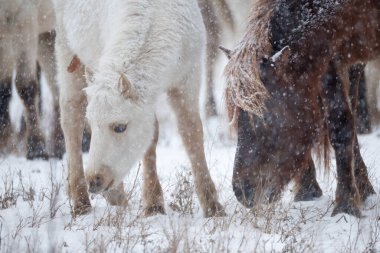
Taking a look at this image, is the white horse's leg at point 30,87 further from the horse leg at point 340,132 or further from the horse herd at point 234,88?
the horse leg at point 340,132

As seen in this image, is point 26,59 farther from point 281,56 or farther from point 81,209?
point 281,56

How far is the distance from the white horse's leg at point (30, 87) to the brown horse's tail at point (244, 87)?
13.6 feet

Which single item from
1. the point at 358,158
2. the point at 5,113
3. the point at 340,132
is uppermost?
the point at 5,113

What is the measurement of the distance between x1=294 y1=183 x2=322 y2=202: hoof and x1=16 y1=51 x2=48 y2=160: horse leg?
3.72m

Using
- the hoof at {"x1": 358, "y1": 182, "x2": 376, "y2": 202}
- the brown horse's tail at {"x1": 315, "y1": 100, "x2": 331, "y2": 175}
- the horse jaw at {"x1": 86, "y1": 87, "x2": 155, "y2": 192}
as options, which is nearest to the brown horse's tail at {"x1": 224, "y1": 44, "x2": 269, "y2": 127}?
the horse jaw at {"x1": 86, "y1": 87, "x2": 155, "y2": 192}

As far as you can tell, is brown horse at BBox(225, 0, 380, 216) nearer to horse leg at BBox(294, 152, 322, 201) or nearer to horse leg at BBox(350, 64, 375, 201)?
horse leg at BBox(350, 64, 375, 201)

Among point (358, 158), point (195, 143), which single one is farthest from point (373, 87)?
point (195, 143)

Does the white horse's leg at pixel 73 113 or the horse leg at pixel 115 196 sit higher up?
the white horse's leg at pixel 73 113

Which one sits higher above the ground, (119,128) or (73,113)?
(73,113)

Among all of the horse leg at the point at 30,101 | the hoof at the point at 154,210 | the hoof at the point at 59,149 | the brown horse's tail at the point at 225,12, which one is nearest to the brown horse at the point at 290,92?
the hoof at the point at 154,210

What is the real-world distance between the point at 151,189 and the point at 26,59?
3463 mm

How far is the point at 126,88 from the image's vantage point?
176 inches

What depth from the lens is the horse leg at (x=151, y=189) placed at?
534cm

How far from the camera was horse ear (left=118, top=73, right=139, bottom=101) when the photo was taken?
4.39m
